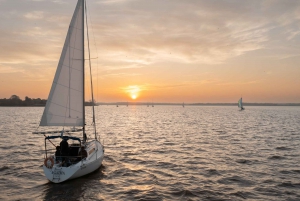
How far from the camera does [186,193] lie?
14.9 m

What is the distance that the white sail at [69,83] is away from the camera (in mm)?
17906

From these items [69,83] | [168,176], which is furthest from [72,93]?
[168,176]

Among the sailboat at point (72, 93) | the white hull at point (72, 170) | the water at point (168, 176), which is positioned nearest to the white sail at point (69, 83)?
the sailboat at point (72, 93)

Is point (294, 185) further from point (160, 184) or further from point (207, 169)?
point (160, 184)

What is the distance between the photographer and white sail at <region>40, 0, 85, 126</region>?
705 inches

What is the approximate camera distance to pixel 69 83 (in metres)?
18.3

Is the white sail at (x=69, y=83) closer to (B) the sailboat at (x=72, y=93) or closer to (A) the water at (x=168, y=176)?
(B) the sailboat at (x=72, y=93)

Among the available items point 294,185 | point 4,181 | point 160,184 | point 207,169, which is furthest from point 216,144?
point 4,181

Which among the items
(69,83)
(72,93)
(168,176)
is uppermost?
(69,83)

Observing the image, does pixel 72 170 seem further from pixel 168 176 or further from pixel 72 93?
pixel 168 176

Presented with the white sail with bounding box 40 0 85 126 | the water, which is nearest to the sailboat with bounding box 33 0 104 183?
the white sail with bounding box 40 0 85 126

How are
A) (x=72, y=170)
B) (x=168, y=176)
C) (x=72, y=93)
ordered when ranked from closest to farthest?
1. (x=72, y=170)
2. (x=168, y=176)
3. (x=72, y=93)

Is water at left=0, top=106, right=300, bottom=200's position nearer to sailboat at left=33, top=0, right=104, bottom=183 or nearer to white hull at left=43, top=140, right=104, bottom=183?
white hull at left=43, top=140, right=104, bottom=183

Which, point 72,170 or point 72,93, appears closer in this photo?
point 72,170
